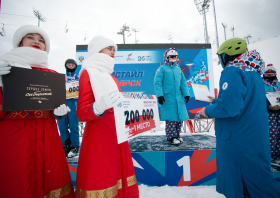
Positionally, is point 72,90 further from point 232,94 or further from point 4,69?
point 232,94

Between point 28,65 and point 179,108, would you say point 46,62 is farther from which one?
point 179,108

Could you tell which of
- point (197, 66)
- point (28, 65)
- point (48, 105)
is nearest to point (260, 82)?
point (48, 105)

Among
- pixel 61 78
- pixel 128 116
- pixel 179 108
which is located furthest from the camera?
pixel 179 108

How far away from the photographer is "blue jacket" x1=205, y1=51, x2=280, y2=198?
106 centimetres

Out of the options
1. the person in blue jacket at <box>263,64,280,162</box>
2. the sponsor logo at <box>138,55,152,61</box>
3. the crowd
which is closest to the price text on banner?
the crowd

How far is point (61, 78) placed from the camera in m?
0.99

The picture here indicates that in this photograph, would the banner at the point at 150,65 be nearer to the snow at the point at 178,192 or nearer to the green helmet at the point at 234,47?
the snow at the point at 178,192

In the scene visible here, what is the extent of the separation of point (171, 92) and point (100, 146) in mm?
1690

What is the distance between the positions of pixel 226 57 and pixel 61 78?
5.17 ft

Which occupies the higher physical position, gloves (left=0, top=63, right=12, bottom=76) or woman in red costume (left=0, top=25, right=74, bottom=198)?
gloves (left=0, top=63, right=12, bottom=76)

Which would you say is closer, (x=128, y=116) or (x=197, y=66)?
(x=128, y=116)

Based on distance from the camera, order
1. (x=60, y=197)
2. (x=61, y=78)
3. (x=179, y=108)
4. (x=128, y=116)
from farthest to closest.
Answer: (x=179, y=108) < (x=128, y=116) < (x=61, y=78) < (x=60, y=197)

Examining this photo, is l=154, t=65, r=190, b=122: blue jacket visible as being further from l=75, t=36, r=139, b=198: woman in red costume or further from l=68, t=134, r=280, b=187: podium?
l=75, t=36, r=139, b=198: woman in red costume

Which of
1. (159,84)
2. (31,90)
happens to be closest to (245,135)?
(159,84)
